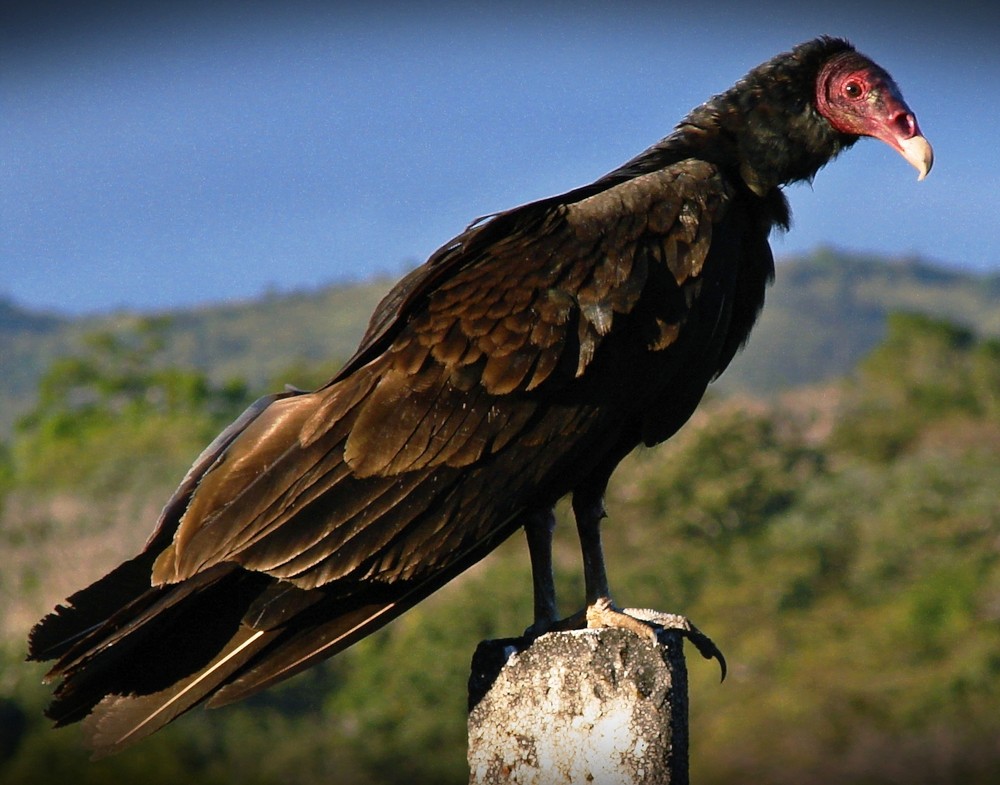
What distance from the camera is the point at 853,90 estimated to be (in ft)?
12.2

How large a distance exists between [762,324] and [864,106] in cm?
6517

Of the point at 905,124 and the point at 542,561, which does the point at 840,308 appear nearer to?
the point at 905,124

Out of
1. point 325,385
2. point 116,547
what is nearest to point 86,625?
point 325,385

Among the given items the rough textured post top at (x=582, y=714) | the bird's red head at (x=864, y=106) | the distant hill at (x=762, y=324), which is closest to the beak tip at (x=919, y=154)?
the bird's red head at (x=864, y=106)

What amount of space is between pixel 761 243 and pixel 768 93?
0.42m

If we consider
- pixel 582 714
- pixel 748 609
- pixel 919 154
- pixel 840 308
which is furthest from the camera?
pixel 840 308

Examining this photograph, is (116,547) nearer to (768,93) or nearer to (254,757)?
(254,757)

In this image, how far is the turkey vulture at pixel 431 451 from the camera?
289cm

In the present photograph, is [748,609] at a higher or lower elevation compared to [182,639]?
higher

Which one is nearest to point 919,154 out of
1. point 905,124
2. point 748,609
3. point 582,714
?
point 905,124

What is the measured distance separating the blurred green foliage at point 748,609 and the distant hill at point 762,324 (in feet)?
126

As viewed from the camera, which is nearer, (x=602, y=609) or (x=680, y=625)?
(x=680, y=625)

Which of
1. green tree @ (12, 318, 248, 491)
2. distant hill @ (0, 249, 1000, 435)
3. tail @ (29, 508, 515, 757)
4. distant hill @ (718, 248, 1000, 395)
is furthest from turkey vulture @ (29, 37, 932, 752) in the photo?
distant hill @ (0, 249, 1000, 435)

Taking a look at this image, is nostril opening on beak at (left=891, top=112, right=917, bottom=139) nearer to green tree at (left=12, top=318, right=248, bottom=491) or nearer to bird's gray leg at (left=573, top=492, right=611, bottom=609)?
bird's gray leg at (left=573, top=492, right=611, bottom=609)
